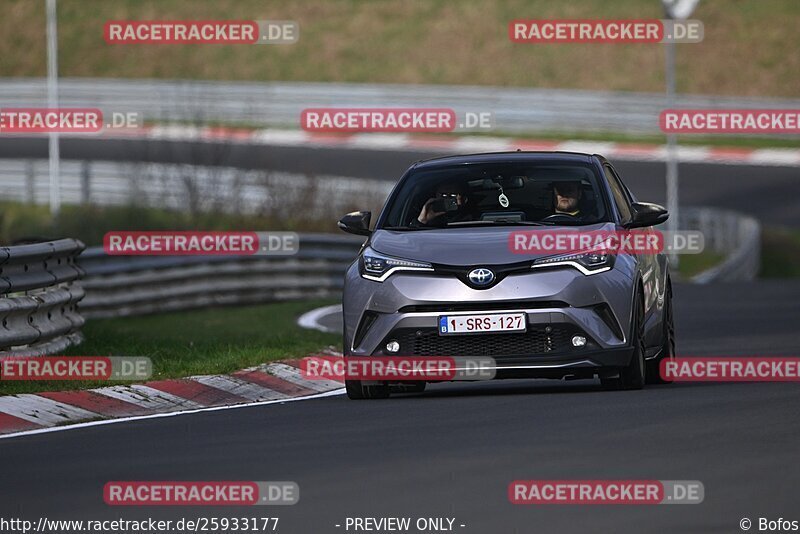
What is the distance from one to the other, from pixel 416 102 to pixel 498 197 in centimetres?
3600

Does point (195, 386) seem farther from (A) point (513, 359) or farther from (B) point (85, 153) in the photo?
(B) point (85, 153)

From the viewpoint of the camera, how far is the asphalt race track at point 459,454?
7.93 meters

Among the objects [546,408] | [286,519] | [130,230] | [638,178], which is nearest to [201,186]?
[130,230]

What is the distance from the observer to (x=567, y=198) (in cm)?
1297

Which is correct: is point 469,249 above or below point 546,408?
above

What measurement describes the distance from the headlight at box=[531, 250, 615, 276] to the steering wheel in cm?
55

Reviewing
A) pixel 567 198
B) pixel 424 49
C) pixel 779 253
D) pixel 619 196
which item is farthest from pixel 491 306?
pixel 424 49

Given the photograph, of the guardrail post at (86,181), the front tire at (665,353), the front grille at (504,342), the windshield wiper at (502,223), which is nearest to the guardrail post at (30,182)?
the guardrail post at (86,181)

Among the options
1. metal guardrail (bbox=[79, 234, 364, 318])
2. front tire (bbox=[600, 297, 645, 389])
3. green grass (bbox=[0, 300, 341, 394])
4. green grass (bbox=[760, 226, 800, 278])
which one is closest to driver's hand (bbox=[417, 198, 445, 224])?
front tire (bbox=[600, 297, 645, 389])

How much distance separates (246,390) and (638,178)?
29.9 metres

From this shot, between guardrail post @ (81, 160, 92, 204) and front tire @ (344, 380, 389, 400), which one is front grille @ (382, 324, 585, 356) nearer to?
front tire @ (344, 380, 389, 400)

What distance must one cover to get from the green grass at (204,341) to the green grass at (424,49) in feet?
113

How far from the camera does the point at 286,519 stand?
784 cm

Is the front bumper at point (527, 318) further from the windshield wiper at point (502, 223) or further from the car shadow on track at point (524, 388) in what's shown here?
the windshield wiper at point (502, 223)
